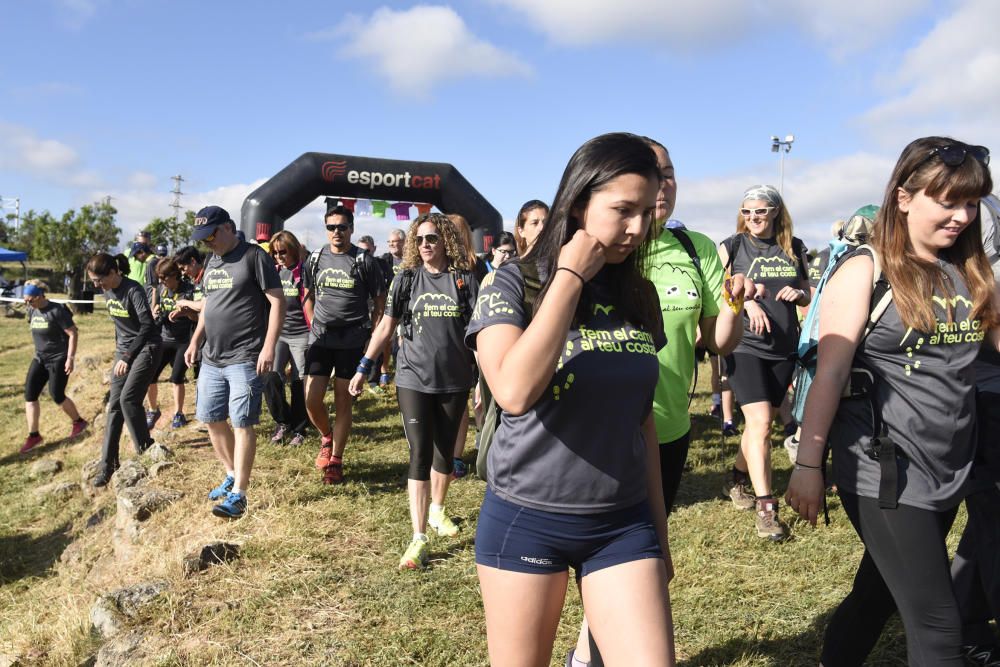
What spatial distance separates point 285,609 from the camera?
12.8ft

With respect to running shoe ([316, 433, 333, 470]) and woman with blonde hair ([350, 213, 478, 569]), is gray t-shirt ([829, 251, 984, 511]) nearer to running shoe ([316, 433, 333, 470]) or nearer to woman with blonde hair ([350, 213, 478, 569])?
woman with blonde hair ([350, 213, 478, 569])

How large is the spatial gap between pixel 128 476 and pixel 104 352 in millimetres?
7720

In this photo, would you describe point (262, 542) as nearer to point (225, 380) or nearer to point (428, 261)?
point (225, 380)

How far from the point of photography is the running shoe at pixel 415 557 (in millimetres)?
4324

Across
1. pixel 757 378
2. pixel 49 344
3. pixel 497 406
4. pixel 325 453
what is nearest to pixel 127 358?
pixel 325 453

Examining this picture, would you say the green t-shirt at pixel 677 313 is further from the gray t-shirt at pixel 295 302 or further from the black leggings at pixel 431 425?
the gray t-shirt at pixel 295 302

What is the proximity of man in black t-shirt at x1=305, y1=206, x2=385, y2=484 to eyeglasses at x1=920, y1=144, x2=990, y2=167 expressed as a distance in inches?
195

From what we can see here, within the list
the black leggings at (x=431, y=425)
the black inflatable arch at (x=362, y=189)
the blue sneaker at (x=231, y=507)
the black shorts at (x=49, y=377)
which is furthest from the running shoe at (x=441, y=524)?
the black inflatable arch at (x=362, y=189)

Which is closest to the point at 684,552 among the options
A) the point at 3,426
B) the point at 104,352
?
the point at 3,426

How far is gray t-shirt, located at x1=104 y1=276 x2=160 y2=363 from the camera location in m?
7.11

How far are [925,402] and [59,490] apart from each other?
27.4 ft

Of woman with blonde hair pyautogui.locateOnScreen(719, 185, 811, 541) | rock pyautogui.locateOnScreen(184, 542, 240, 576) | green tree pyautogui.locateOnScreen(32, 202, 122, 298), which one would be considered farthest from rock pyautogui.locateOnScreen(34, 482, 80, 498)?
green tree pyautogui.locateOnScreen(32, 202, 122, 298)

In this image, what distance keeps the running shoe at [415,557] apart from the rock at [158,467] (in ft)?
11.1

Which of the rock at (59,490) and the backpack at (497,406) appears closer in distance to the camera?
the backpack at (497,406)
